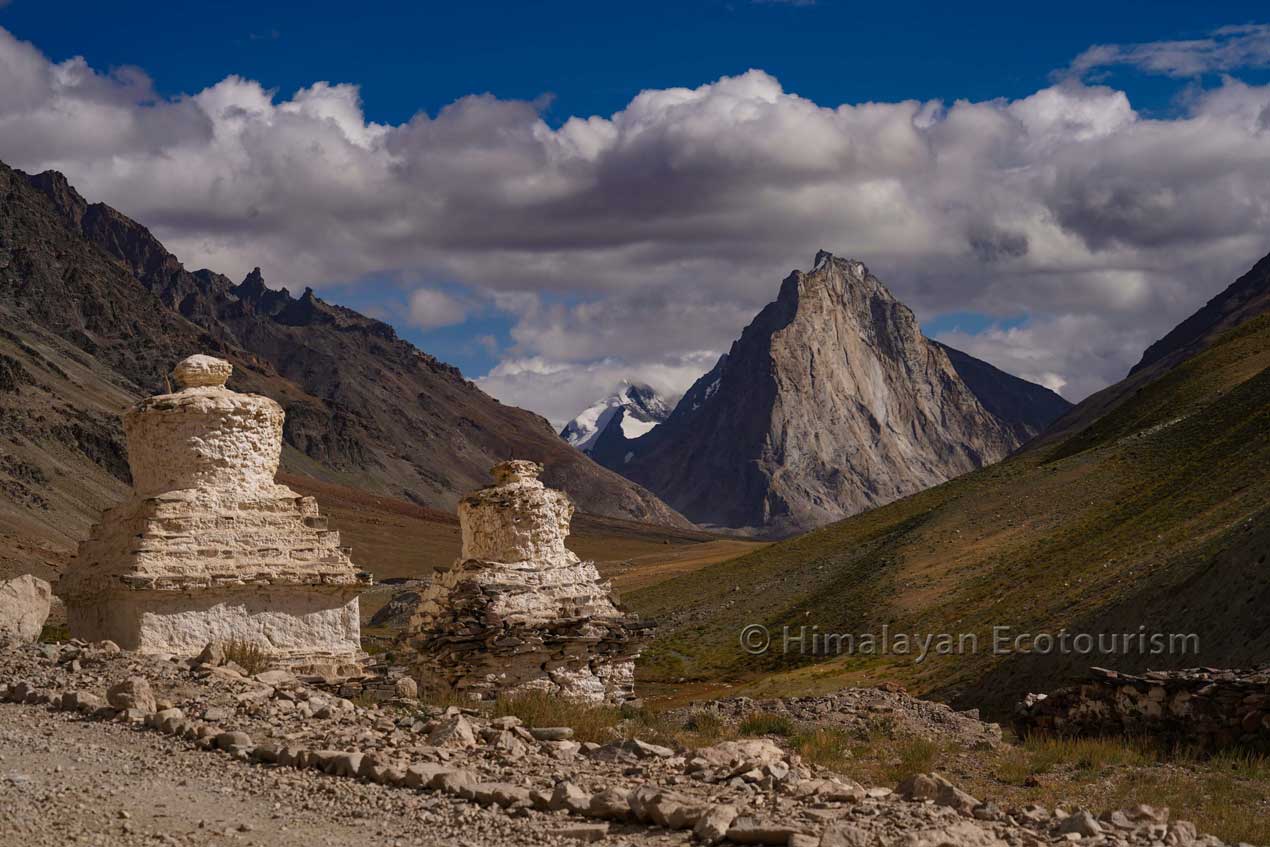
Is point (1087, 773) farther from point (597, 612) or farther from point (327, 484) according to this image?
point (327, 484)

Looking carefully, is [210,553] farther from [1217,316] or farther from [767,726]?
[1217,316]

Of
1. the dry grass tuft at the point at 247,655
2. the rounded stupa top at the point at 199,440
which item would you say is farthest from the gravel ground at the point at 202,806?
the rounded stupa top at the point at 199,440

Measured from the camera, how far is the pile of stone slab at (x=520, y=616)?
64.8ft

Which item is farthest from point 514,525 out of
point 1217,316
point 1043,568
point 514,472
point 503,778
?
point 1217,316

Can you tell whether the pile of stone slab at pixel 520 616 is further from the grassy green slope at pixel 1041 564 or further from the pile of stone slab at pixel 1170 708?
the grassy green slope at pixel 1041 564

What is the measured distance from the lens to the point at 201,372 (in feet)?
61.9

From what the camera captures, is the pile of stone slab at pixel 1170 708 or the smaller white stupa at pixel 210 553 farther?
the smaller white stupa at pixel 210 553

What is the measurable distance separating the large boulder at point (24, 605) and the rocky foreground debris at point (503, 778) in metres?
4.91

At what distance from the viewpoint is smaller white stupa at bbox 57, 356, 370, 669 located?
57.1ft

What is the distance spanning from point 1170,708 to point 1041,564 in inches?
926

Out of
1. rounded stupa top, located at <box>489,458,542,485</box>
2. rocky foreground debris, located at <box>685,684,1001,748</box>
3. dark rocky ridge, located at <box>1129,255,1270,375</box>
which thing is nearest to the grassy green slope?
rocky foreground debris, located at <box>685,684,1001,748</box>

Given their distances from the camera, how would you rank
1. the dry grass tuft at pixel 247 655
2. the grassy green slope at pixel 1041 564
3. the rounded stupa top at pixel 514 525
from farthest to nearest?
the grassy green slope at pixel 1041 564
the rounded stupa top at pixel 514 525
the dry grass tuft at pixel 247 655

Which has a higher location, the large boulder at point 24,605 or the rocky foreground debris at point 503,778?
the large boulder at point 24,605

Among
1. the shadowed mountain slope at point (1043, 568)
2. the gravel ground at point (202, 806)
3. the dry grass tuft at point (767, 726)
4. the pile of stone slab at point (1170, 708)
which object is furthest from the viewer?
the shadowed mountain slope at point (1043, 568)
